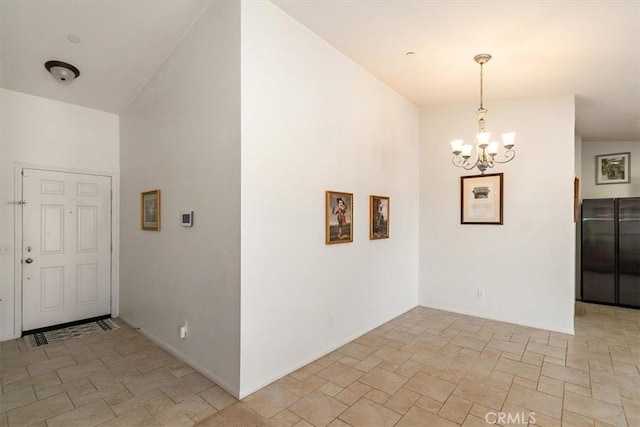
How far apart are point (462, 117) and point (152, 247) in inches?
185

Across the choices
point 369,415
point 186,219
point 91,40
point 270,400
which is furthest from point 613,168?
point 91,40

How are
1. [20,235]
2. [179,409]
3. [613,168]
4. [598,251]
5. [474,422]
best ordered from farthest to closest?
[613,168] → [598,251] → [20,235] → [179,409] → [474,422]

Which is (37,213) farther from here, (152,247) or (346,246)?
(346,246)

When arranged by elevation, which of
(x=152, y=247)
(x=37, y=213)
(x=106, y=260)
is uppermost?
(x=37, y=213)

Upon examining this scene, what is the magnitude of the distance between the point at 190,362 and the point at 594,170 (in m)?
7.63

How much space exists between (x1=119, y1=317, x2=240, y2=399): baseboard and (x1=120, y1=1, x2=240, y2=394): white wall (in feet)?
0.05

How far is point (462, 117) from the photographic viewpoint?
4824 millimetres

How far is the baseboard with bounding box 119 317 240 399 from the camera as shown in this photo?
2610 millimetres

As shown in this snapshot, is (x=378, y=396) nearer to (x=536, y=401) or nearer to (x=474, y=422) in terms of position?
(x=474, y=422)

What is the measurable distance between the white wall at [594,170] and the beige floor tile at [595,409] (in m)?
5.00

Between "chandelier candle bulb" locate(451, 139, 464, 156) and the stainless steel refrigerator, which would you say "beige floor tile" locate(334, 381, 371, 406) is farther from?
the stainless steel refrigerator

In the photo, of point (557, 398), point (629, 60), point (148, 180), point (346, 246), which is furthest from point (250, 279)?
point (629, 60)

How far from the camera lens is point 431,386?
8.98ft

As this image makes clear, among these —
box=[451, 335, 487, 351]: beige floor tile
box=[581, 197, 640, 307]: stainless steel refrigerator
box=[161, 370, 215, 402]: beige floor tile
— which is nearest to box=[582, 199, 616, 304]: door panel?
box=[581, 197, 640, 307]: stainless steel refrigerator
